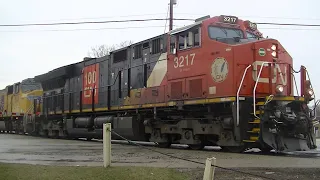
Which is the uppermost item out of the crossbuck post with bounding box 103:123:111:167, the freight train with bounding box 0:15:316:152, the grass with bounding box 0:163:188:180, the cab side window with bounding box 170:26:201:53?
the cab side window with bounding box 170:26:201:53

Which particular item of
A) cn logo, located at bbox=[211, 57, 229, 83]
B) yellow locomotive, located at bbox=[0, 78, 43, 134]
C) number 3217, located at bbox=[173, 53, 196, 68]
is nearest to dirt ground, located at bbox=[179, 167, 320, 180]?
cn logo, located at bbox=[211, 57, 229, 83]

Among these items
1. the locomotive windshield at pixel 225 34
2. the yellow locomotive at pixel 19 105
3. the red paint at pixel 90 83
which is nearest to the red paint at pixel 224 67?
the locomotive windshield at pixel 225 34

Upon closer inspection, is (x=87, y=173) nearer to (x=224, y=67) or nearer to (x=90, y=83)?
(x=224, y=67)

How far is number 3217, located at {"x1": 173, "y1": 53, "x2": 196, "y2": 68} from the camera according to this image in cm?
1327

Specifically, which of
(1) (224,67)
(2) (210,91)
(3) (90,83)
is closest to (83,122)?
(3) (90,83)

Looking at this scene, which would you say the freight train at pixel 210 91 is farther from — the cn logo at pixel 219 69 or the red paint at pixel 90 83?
the red paint at pixel 90 83

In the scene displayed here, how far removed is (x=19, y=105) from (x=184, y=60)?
22565 mm

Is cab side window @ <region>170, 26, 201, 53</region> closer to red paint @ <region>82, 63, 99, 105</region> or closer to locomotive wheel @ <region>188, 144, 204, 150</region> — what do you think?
locomotive wheel @ <region>188, 144, 204, 150</region>

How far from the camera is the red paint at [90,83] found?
797 inches

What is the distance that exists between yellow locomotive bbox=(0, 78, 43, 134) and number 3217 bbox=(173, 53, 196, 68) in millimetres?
16408

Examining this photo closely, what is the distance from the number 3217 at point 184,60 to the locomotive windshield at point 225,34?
981 mm

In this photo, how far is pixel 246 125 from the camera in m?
11.4

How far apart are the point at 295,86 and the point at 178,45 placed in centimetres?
425

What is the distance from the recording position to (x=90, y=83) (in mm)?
20953
